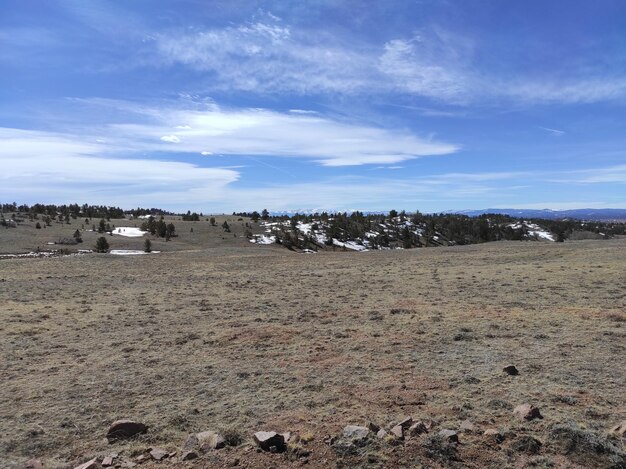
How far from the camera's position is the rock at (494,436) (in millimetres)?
5063

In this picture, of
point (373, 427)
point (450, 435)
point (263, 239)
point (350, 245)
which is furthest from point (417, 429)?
point (350, 245)

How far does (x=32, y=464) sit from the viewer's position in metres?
4.81

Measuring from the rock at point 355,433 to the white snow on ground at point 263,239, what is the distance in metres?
45.9

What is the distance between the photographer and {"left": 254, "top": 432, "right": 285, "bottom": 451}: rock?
499 cm

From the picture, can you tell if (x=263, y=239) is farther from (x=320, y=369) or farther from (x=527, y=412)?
(x=527, y=412)

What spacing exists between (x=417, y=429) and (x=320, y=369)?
2.82 meters

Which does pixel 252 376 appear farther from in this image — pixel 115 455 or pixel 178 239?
pixel 178 239

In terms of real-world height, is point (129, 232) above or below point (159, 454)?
above

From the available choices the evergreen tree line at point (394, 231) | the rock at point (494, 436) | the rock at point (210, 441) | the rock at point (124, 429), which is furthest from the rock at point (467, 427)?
the evergreen tree line at point (394, 231)

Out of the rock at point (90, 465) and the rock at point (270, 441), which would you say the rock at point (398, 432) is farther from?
the rock at point (90, 465)

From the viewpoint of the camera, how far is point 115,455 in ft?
16.3

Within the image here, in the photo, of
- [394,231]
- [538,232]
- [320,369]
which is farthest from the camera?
[538,232]

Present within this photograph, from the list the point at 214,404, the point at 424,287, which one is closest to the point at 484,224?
the point at 424,287

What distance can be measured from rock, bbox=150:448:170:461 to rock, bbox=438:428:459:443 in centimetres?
300
